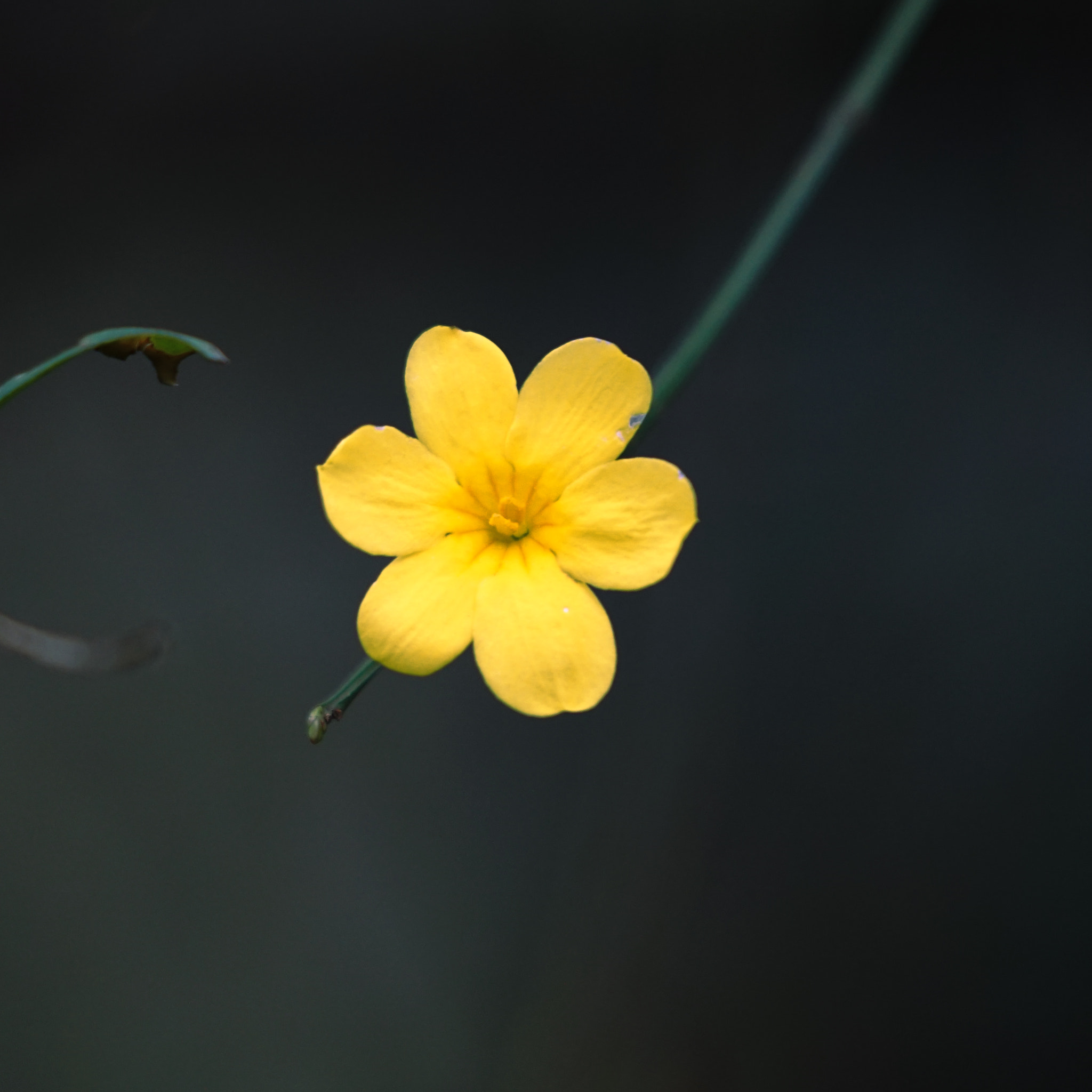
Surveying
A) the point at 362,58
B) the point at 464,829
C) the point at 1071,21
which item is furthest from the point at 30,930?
the point at 1071,21

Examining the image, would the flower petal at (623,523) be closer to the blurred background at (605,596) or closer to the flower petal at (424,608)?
the flower petal at (424,608)

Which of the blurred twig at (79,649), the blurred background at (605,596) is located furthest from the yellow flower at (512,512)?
the blurred background at (605,596)

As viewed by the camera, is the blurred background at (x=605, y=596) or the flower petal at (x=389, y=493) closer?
the flower petal at (x=389, y=493)

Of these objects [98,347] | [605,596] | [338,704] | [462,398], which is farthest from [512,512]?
[605,596]

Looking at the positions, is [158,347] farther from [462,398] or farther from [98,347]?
[462,398]

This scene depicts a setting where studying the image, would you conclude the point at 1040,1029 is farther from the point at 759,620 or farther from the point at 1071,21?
the point at 1071,21

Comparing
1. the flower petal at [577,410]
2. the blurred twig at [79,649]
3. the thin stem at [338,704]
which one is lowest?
the blurred twig at [79,649]

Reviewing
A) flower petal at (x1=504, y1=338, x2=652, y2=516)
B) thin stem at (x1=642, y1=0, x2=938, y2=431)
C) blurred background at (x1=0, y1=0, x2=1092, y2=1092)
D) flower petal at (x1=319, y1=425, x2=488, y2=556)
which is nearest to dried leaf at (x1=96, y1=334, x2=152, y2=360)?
flower petal at (x1=319, y1=425, x2=488, y2=556)
